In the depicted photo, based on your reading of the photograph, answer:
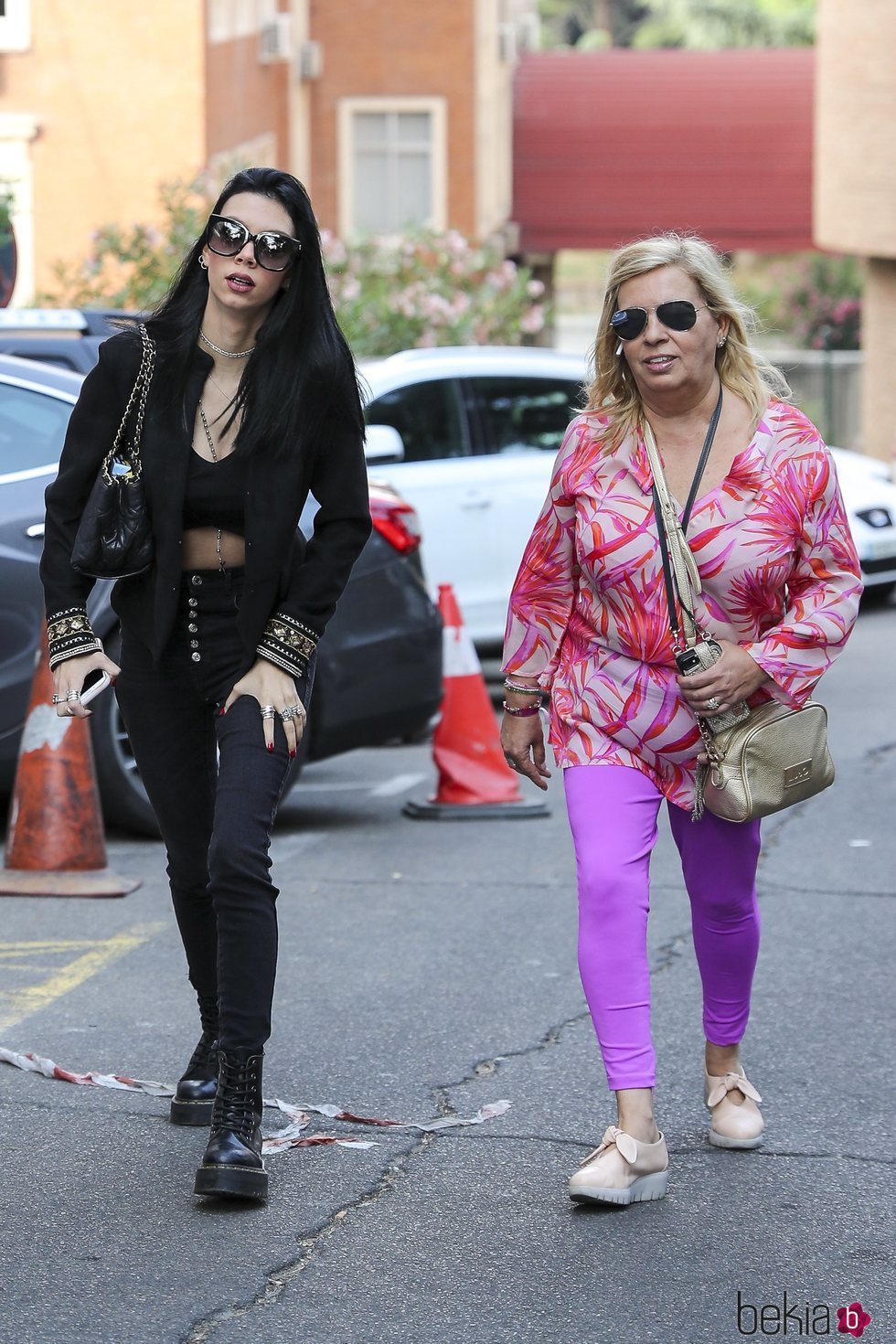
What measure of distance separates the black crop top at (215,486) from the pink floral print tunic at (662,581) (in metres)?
0.60

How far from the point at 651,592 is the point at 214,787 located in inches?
39.2

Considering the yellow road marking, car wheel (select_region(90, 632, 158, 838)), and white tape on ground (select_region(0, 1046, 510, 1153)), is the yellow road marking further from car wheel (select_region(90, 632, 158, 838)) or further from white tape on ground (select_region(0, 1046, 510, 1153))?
car wheel (select_region(90, 632, 158, 838))

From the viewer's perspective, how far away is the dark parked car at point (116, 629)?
713 centimetres

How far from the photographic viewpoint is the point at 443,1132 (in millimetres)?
4449

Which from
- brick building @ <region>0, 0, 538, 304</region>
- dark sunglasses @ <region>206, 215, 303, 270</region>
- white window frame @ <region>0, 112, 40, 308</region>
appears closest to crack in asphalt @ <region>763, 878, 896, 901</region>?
dark sunglasses @ <region>206, 215, 303, 270</region>

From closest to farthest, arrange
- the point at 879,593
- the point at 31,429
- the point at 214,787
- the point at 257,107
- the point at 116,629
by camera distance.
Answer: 1. the point at 214,787
2. the point at 116,629
3. the point at 31,429
4. the point at 879,593
5. the point at 257,107

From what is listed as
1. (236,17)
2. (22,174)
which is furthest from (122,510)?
(236,17)

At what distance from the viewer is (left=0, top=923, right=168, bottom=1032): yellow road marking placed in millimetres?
5414

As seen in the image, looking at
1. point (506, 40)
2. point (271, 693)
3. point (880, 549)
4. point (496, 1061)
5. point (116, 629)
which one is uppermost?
point (506, 40)

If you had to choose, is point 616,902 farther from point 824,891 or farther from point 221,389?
point 824,891

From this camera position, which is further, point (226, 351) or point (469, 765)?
point (469, 765)

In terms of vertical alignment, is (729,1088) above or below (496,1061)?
above

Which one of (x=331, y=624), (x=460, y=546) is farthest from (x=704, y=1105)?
(x=460, y=546)

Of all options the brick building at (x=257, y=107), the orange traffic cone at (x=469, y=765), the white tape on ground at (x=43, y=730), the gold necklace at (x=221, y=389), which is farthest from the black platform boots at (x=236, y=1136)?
the brick building at (x=257, y=107)
